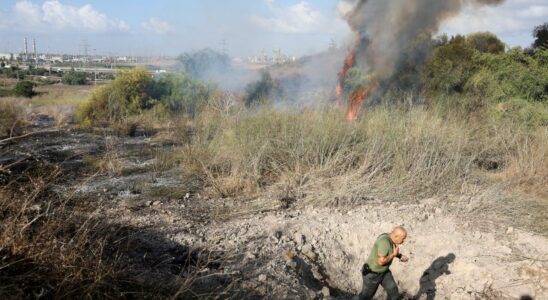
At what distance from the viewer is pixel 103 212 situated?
19.2 feet

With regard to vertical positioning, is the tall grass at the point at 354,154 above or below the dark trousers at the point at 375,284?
above

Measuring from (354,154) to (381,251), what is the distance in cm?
365

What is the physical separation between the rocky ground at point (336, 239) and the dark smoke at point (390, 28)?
5641mm

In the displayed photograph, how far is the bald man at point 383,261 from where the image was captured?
4.51 meters

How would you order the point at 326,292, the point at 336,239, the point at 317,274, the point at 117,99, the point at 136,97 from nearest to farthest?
the point at 326,292
the point at 317,274
the point at 336,239
the point at 117,99
the point at 136,97

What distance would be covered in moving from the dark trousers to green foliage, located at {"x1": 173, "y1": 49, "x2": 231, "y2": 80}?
14886 mm

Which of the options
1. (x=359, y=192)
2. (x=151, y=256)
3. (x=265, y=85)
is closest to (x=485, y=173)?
(x=359, y=192)

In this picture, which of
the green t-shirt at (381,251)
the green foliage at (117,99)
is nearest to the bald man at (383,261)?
the green t-shirt at (381,251)

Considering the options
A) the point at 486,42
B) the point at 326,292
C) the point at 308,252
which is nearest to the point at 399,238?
the point at 326,292

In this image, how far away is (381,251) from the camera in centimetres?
451

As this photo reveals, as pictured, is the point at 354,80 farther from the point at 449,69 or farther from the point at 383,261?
the point at 383,261

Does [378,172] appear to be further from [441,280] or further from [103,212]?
[103,212]

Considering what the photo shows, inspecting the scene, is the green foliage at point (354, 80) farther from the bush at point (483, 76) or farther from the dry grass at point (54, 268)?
the dry grass at point (54, 268)

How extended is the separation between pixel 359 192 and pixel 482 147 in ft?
12.5
